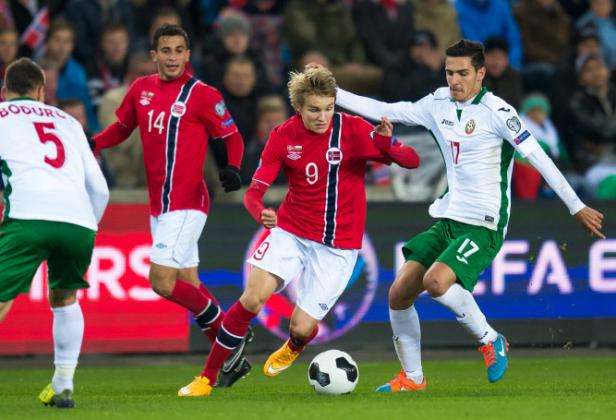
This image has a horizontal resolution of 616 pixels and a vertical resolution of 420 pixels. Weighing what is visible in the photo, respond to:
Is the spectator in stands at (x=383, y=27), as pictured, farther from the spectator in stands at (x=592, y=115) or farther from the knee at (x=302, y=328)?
the knee at (x=302, y=328)

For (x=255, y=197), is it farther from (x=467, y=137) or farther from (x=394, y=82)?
(x=394, y=82)

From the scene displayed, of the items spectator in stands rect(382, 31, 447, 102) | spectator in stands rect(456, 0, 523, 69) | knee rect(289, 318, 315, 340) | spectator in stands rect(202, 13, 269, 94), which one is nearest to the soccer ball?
knee rect(289, 318, 315, 340)

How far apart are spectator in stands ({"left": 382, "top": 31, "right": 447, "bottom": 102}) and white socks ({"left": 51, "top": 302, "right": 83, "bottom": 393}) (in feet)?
24.8

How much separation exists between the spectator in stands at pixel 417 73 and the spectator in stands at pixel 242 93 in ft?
5.46

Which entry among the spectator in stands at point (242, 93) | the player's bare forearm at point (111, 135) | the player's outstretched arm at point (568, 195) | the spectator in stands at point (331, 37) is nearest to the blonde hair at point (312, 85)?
the player's outstretched arm at point (568, 195)

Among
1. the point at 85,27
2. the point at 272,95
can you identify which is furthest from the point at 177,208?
the point at 85,27

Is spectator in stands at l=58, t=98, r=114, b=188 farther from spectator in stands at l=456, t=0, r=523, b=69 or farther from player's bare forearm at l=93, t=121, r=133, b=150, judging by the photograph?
spectator in stands at l=456, t=0, r=523, b=69

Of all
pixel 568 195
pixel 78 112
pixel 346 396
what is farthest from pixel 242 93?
pixel 568 195

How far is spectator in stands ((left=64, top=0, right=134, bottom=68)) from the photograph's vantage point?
16.4 metres

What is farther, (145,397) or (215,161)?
(215,161)

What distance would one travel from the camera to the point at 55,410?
348 inches

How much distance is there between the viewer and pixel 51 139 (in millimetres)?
8906

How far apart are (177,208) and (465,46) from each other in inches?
96.5

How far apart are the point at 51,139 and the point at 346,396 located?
8.52ft
